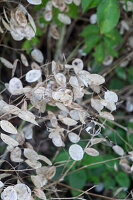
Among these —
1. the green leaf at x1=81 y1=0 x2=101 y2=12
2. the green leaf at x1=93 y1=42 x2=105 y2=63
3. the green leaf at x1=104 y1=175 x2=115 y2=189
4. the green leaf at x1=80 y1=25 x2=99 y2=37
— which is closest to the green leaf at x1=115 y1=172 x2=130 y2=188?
the green leaf at x1=104 y1=175 x2=115 y2=189

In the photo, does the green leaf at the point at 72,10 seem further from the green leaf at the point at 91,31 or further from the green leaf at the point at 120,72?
the green leaf at the point at 120,72

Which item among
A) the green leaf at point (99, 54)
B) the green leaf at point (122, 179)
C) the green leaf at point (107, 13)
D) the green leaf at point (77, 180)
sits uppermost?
the green leaf at point (107, 13)

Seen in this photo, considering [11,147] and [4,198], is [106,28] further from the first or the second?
[4,198]

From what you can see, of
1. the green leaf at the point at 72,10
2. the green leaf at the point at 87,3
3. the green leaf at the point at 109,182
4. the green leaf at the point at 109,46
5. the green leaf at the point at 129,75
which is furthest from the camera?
the green leaf at the point at 129,75

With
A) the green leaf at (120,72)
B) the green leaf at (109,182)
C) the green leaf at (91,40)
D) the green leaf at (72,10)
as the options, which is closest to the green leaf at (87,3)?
the green leaf at (72,10)

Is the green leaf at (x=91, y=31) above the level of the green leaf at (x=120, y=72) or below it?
above
